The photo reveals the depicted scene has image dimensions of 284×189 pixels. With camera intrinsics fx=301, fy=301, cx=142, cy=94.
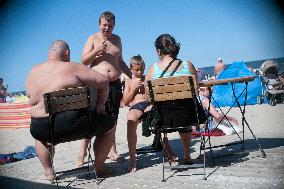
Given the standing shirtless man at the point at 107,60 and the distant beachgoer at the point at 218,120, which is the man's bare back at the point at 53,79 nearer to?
the standing shirtless man at the point at 107,60

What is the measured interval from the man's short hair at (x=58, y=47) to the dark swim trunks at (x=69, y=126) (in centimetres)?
86

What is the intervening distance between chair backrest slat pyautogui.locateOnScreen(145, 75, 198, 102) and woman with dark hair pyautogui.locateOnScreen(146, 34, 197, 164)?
0.17 m

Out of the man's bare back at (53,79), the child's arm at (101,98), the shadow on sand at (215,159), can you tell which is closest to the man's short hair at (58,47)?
the man's bare back at (53,79)

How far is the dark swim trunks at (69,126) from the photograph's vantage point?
3.31 m

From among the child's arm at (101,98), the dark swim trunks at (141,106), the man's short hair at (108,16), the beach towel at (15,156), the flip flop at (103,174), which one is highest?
the man's short hair at (108,16)

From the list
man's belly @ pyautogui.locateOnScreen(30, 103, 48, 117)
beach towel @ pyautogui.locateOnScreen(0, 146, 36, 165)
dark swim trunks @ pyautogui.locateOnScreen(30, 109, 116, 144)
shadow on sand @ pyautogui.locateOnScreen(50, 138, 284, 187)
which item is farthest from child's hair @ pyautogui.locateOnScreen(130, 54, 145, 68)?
beach towel @ pyautogui.locateOnScreen(0, 146, 36, 165)

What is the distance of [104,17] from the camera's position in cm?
482

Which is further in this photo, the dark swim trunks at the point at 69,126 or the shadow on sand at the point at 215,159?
the shadow on sand at the point at 215,159

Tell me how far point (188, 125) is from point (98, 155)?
1.20 m

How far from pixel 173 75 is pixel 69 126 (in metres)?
1.40

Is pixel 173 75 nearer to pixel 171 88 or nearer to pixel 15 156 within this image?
pixel 171 88

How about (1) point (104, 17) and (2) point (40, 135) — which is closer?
(2) point (40, 135)

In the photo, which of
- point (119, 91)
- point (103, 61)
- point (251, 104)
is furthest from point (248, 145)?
point (251, 104)

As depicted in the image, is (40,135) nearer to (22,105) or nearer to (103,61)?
(103,61)
